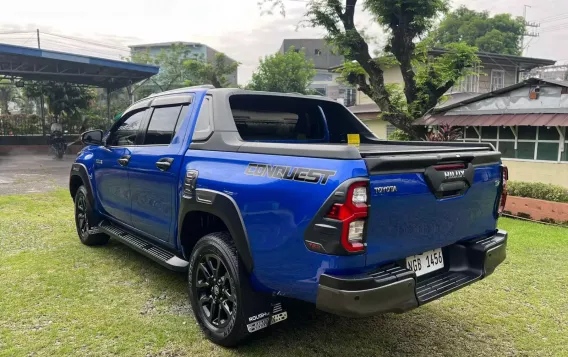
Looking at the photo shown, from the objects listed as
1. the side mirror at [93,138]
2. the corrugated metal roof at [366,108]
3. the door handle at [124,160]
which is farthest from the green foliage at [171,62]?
the door handle at [124,160]

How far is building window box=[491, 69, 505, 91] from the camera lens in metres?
21.0

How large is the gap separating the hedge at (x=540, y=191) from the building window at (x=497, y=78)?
46.3 feet

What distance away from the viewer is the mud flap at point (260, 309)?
284 cm

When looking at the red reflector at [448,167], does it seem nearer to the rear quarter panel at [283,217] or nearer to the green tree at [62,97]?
the rear quarter panel at [283,217]

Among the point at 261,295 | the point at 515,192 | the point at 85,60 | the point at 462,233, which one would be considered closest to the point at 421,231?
the point at 462,233

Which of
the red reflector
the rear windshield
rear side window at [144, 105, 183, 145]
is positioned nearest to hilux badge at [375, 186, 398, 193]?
the red reflector

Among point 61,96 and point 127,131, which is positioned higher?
point 61,96

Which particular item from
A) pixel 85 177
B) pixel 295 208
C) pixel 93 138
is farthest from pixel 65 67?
pixel 295 208

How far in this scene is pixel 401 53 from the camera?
11312mm

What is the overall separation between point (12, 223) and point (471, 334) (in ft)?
21.9

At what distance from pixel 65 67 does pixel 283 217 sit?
19.2 m

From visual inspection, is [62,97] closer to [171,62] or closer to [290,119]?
[290,119]

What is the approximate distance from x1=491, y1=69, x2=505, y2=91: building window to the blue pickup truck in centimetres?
1947

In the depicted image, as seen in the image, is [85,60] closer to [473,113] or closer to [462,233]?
[473,113]
